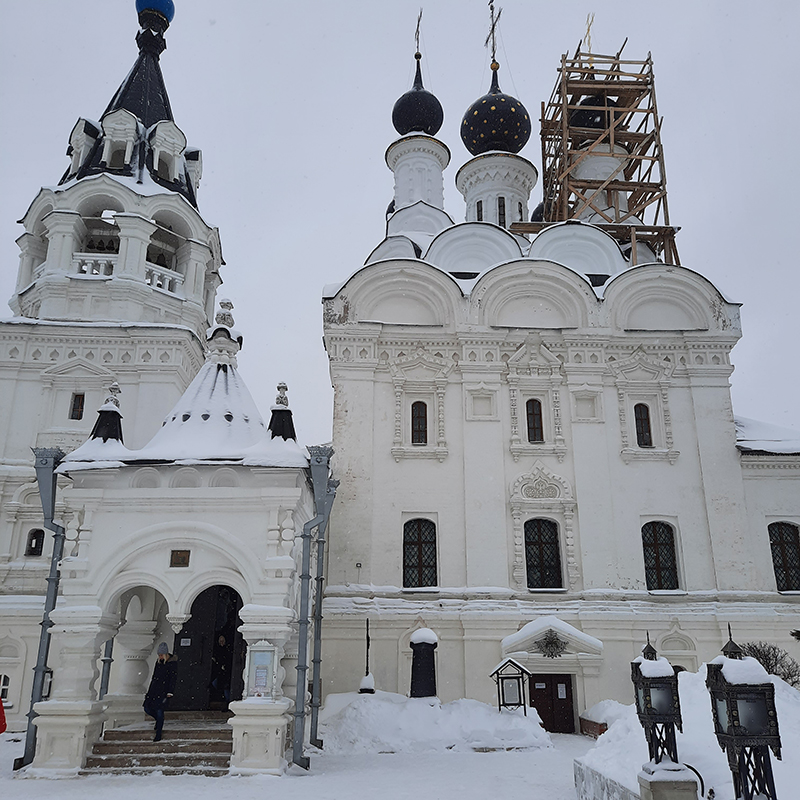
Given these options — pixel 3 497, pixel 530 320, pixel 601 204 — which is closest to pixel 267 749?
pixel 3 497

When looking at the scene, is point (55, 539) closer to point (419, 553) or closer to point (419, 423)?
point (419, 553)

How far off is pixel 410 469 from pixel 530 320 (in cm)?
388

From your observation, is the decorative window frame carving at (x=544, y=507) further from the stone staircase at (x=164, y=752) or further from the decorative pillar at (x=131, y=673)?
Result: the stone staircase at (x=164, y=752)

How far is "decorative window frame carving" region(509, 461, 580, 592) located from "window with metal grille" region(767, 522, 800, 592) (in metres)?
3.73

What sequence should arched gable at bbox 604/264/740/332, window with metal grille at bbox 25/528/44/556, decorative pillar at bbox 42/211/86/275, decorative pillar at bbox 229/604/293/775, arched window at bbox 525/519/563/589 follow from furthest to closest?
arched gable at bbox 604/264/740/332
decorative pillar at bbox 42/211/86/275
arched window at bbox 525/519/563/589
window with metal grille at bbox 25/528/44/556
decorative pillar at bbox 229/604/293/775

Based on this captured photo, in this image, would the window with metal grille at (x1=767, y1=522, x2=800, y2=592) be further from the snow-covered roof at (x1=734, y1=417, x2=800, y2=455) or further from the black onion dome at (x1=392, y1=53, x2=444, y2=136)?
the black onion dome at (x1=392, y1=53, x2=444, y2=136)

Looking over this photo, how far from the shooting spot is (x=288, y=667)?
9328 mm

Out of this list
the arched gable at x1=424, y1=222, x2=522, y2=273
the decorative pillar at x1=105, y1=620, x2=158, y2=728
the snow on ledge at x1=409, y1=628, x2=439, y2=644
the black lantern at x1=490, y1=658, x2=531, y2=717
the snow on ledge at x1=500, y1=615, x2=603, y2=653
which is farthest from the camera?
the arched gable at x1=424, y1=222, x2=522, y2=273

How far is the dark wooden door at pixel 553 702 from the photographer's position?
1276 cm

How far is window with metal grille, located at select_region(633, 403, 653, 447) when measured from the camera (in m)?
14.8

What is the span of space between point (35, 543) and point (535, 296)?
10.1 meters

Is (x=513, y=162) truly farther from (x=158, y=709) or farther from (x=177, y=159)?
(x=158, y=709)

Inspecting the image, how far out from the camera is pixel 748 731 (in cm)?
451

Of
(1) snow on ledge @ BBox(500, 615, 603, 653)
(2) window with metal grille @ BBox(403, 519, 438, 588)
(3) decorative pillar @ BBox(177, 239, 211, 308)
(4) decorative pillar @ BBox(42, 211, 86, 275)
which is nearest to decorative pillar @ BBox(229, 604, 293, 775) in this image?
(1) snow on ledge @ BBox(500, 615, 603, 653)
